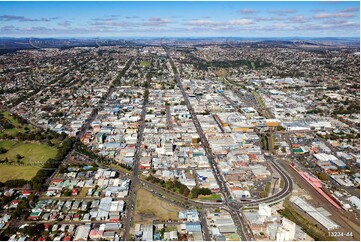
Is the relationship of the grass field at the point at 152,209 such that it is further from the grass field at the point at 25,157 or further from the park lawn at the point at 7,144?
the park lawn at the point at 7,144

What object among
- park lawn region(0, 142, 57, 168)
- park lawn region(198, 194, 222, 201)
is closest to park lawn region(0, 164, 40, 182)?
park lawn region(0, 142, 57, 168)

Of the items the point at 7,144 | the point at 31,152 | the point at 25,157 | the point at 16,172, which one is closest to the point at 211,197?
the point at 16,172

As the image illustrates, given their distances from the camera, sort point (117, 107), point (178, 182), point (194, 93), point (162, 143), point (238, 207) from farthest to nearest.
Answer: point (194, 93), point (117, 107), point (162, 143), point (178, 182), point (238, 207)

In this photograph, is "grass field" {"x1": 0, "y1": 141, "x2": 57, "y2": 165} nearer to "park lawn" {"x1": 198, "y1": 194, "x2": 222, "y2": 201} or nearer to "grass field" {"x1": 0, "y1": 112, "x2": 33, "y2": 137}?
"grass field" {"x1": 0, "y1": 112, "x2": 33, "y2": 137}

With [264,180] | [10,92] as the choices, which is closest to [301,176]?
[264,180]

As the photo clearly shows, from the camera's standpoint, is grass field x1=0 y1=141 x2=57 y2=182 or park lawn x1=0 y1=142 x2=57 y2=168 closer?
grass field x1=0 y1=141 x2=57 y2=182

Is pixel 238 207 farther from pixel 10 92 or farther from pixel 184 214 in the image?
pixel 10 92

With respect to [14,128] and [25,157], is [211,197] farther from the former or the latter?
[14,128]
